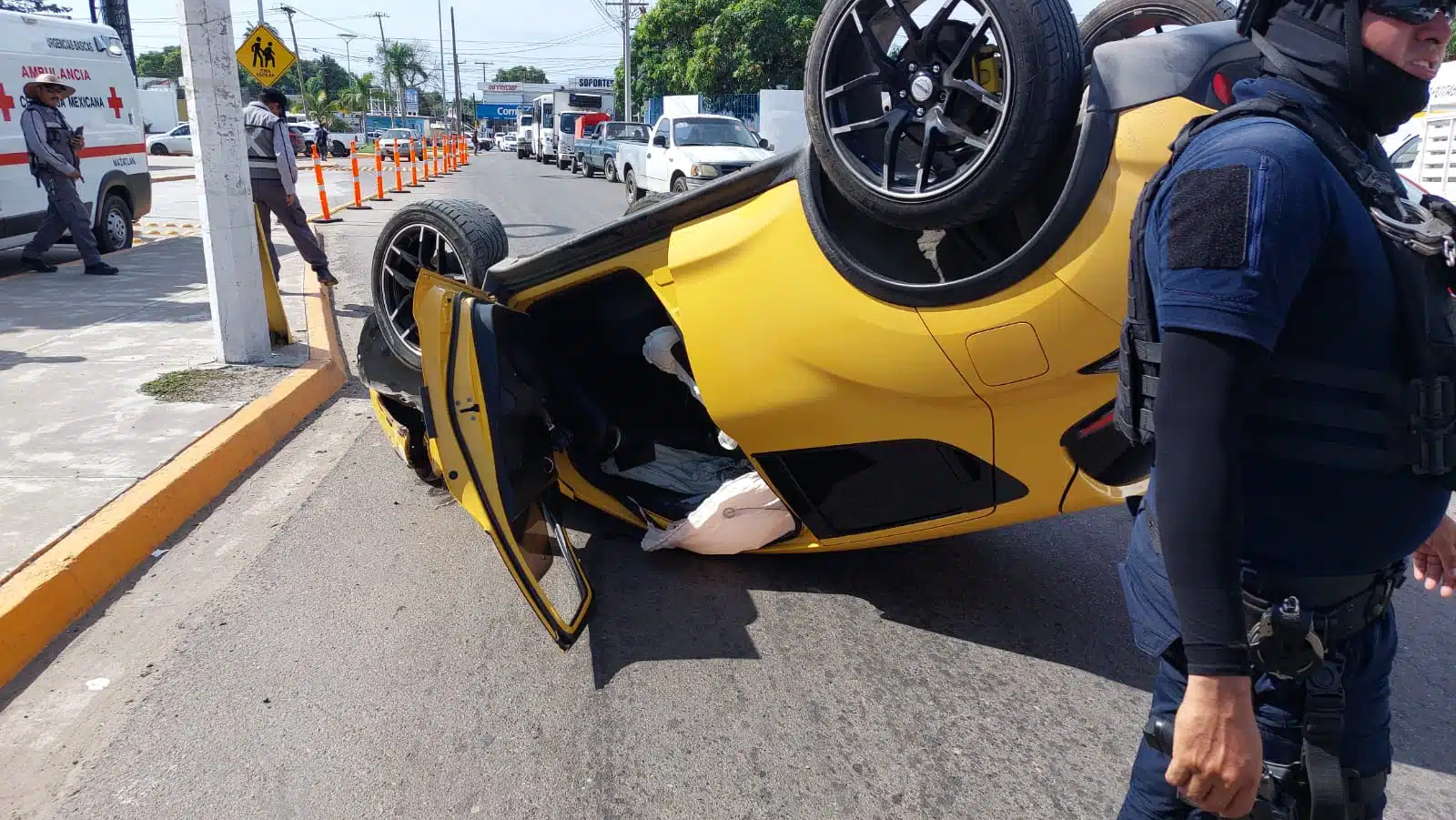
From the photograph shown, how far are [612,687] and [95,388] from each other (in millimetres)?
4383

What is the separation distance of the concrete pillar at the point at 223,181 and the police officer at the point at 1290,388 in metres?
5.99

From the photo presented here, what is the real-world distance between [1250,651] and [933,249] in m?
1.66

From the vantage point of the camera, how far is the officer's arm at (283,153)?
346 inches

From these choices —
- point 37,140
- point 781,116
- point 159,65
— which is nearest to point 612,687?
point 37,140

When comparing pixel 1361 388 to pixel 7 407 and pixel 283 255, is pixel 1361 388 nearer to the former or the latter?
pixel 7 407

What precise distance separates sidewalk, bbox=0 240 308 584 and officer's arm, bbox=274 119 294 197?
1003mm

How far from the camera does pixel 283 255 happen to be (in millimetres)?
11688

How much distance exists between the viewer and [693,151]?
57.5 feet

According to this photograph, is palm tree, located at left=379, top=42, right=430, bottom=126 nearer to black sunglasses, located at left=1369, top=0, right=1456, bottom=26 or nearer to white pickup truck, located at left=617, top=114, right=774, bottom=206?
white pickup truck, located at left=617, top=114, right=774, bottom=206

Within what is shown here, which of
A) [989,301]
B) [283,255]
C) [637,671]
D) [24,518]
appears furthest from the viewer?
[283,255]

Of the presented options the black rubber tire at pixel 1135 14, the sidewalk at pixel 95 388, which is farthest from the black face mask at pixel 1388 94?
the sidewalk at pixel 95 388

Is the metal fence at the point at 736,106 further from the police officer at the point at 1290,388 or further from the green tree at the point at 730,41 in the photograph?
the police officer at the point at 1290,388

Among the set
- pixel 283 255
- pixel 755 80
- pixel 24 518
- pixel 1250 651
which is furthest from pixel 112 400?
pixel 755 80

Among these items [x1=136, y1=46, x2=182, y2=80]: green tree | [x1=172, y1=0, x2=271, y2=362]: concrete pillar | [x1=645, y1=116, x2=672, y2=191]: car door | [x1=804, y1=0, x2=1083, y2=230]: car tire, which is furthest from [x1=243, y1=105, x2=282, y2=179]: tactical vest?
[x1=136, y1=46, x2=182, y2=80]: green tree
